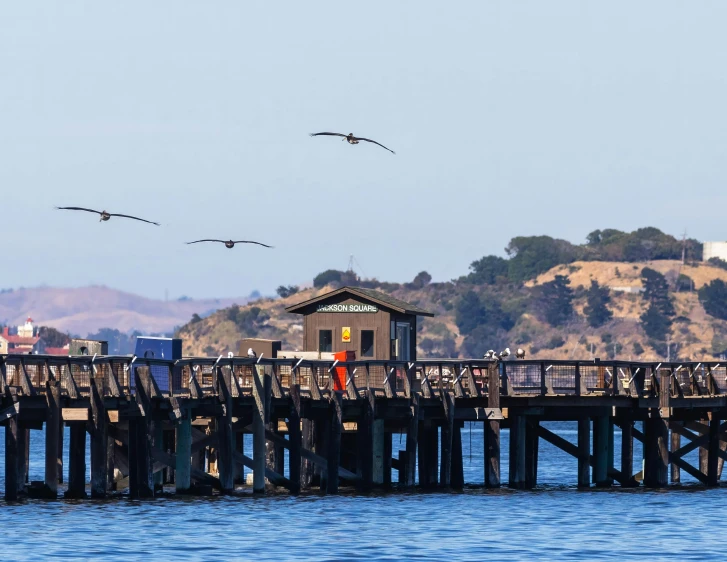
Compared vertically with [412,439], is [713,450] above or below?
below

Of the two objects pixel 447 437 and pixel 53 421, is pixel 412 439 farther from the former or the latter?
pixel 53 421

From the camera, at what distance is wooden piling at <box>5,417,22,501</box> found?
4388cm

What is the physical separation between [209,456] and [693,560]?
2425 cm

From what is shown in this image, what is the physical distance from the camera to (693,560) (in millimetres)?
39469

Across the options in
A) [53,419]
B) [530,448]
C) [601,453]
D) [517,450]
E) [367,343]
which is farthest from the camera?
[367,343]

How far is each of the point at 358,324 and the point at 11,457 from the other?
63.3 feet

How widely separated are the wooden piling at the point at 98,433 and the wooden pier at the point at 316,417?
4 centimetres

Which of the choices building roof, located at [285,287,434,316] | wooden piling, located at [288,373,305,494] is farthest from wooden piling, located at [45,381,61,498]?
building roof, located at [285,287,434,316]

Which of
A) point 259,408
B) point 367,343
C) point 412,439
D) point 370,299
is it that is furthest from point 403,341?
point 259,408

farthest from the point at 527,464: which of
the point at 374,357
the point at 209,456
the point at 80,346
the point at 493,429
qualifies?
the point at 80,346

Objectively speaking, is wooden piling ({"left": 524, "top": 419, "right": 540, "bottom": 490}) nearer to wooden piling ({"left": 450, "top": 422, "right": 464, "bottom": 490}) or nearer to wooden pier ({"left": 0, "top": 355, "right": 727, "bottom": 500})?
wooden pier ({"left": 0, "top": 355, "right": 727, "bottom": 500})

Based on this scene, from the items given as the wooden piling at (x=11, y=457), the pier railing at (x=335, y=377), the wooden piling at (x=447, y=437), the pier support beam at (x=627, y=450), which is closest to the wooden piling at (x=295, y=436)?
the pier railing at (x=335, y=377)

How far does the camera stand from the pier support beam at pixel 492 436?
52781 millimetres

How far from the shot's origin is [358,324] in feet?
201
